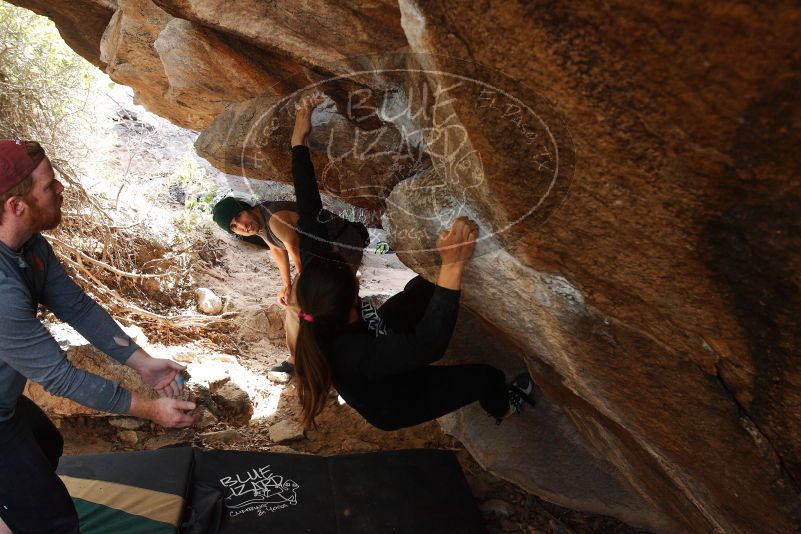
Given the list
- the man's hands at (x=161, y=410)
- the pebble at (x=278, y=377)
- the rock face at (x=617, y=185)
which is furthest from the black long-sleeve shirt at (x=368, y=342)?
the pebble at (x=278, y=377)

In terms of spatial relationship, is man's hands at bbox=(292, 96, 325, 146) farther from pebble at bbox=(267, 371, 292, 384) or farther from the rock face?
pebble at bbox=(267, 371, 292, 384)

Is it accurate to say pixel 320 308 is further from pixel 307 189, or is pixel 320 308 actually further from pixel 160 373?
pixel 160 373

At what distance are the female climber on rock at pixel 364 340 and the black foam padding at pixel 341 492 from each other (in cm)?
48

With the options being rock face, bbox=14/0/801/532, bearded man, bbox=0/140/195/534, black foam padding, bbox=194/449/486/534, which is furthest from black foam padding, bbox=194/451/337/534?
rock face, bbox=14/0/801/532

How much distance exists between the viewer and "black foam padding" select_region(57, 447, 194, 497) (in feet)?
9.24

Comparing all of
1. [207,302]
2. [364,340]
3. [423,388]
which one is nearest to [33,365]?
[364,340]

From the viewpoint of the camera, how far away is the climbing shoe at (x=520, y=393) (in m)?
3.25

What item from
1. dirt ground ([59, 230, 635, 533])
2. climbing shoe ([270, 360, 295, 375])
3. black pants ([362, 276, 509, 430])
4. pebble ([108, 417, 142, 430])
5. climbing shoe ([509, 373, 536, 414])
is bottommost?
climbing shoe ([270, 360, 295, 375])

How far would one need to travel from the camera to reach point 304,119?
2.51 meters

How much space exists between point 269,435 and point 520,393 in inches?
65.5

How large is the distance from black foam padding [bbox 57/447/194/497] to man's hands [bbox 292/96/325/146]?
1.68 meters

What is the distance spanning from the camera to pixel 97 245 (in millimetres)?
5430

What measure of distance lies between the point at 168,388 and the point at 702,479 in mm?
1892

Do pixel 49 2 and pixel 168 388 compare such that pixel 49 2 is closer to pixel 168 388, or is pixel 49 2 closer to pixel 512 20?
pixel 168 388
